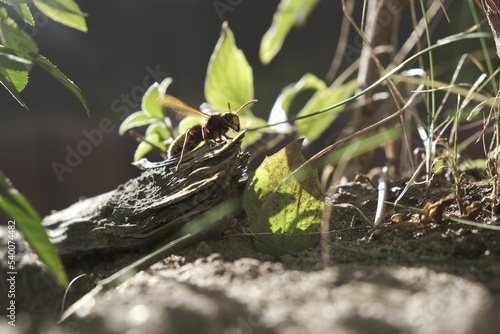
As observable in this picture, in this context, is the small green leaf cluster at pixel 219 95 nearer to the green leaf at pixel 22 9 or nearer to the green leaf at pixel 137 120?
the green leaf at pixel 137 120

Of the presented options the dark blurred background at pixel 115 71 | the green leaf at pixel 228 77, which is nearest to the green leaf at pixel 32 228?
the green leaf at pixel 228 77

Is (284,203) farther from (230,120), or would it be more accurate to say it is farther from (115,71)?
(115,71)

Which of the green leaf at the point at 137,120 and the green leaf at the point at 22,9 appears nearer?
the green leaf at the point at 22,9

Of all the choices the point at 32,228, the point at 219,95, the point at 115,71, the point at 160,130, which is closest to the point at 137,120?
the point at 160,130

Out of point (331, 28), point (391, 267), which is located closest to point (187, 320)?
point (391, 267)

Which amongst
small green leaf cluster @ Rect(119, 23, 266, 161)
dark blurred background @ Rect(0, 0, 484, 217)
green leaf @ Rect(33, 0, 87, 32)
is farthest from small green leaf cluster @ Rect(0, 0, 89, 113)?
dark blurred background @ Rect(0, 0, 484, 217)

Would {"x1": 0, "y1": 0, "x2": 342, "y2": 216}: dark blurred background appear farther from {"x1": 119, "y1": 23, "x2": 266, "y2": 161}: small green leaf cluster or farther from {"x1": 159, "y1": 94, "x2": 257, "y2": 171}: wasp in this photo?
{"x1": 159, "y1": 94, "x2": 257, "y2": 171}: wasp

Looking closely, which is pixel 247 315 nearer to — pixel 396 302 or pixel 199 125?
pixel 396 302
